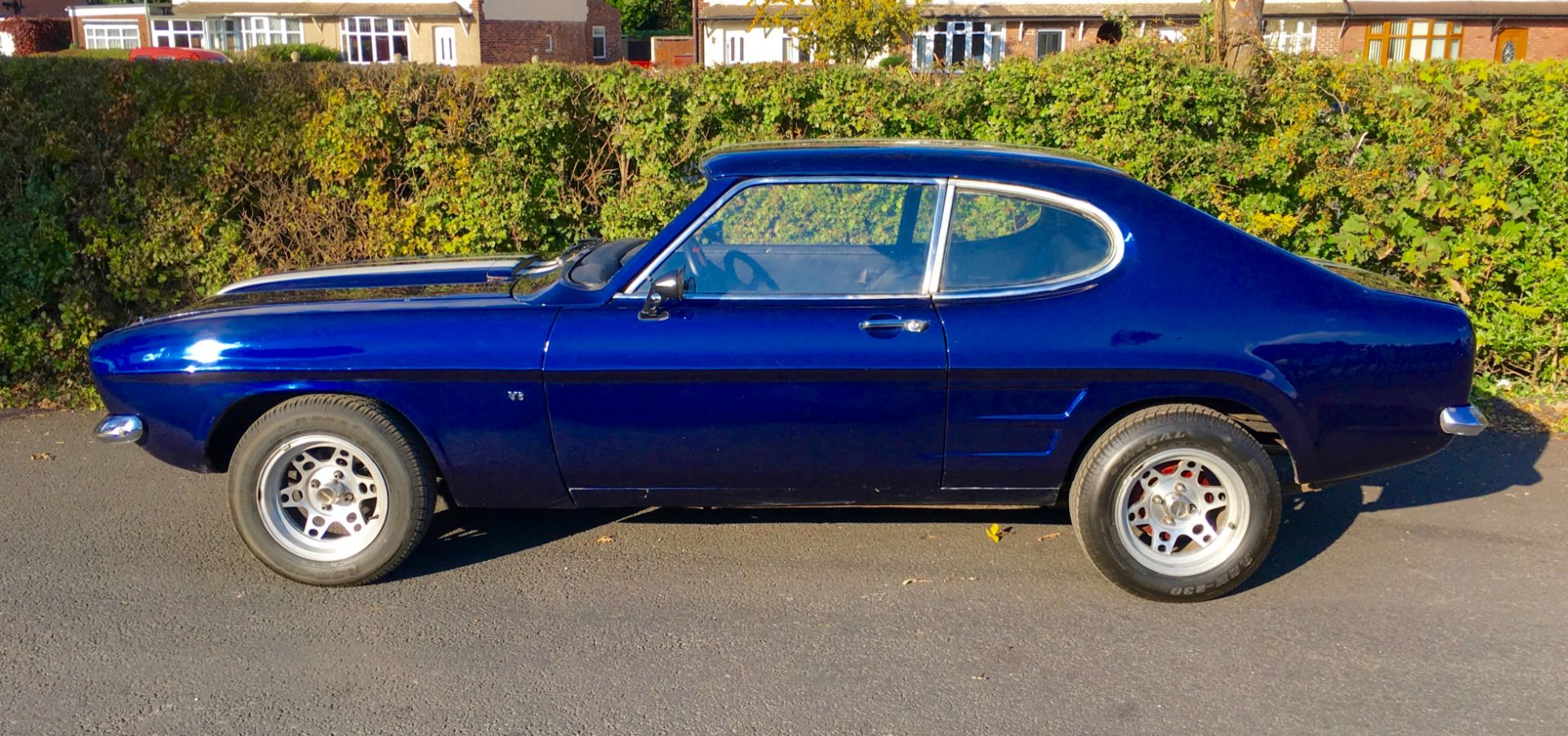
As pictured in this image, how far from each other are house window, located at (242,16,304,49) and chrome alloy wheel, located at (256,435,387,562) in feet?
154

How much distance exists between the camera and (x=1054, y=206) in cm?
442

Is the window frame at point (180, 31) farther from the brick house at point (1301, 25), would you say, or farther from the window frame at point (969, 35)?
the window frame at point (969, 35)

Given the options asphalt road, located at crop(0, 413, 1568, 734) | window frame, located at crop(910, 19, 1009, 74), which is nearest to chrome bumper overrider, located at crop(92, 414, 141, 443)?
asphalt road, located at crop(0, 413, 1568, 734)

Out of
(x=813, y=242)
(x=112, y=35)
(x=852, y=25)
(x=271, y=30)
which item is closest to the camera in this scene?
(x=813, y=242)

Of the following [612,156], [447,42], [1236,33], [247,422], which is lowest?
[247,422]

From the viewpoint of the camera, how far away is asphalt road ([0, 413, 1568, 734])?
11.8 feet

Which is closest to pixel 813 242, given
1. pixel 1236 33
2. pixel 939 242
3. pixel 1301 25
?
pixel 939 242

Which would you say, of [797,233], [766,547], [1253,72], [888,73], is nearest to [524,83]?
[888,73]

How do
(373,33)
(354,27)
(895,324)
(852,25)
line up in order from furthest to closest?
(354,27)
(373,33)
(852,25)
(895,324)

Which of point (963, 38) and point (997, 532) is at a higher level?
point (963, 38)

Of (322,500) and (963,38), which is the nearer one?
(322,500)

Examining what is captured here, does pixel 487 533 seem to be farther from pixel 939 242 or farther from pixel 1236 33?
pixel 1236 33

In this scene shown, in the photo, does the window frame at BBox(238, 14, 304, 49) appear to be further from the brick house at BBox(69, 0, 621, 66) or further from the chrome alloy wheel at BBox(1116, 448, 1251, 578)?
the chrome alloy wheel at BBox(1116, 448, 1251, 578)

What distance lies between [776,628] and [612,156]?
4246 millimetres
